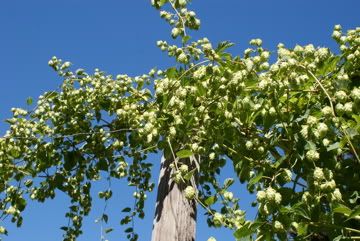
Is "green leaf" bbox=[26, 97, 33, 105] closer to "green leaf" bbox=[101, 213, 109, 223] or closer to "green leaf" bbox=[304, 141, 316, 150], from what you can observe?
"green leaf" bbox=[101, 213, 109, 223]

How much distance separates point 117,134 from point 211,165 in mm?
863

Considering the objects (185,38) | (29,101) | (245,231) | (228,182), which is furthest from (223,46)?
(29,101)

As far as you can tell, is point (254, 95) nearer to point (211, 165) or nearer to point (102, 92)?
point (211, 165)

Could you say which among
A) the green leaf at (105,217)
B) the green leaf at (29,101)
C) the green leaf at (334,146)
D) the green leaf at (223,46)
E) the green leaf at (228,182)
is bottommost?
the green leaf at (334,146)

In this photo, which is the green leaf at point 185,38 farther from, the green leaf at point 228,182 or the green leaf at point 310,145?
the green leaf at point 310,145

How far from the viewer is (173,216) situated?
271 centimetres

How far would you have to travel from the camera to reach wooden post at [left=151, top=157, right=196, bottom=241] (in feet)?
8.77

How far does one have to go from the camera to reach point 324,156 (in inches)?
73.6

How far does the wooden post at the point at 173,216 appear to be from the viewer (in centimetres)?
267

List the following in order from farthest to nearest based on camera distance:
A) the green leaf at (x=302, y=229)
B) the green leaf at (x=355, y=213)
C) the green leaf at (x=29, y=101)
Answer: the green leaf at (x=29, y=101) < the green leaf at (x=302, y=229) < the green leaf at (x=355, y=213)

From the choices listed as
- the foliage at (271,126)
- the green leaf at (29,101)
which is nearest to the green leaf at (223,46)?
the foliage at (271,126)

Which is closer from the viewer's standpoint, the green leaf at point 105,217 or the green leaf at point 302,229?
the green leaf at point 302,229

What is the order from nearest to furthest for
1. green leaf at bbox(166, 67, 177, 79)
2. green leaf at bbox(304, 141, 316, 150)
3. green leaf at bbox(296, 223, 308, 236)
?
green leaf at bbox(296, 223, 308, 236) < green leaf at bbox(304, 141, 316, 150) < green leaf at bbox(166, 67, 177, 79)

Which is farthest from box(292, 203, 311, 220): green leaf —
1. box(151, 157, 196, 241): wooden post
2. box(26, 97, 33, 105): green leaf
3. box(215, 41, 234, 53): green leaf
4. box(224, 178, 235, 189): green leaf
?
box(26, 97, 33, 105): green leaf
